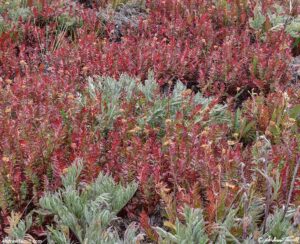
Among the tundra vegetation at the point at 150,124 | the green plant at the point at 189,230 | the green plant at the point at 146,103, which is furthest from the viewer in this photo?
the green plant at the point at 146,103

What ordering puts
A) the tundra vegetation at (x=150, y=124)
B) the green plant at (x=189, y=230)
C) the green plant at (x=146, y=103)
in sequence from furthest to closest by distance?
the green plant at (x=146, y=103)
the tundra vegetation at (x=150, y=124)
the green plant at (x=189, y=230)

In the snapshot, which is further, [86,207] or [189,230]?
[86,207]

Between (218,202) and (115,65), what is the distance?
2.32 m

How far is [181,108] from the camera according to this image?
4164 millimetres

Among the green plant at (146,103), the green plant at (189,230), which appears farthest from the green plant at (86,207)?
the green plant at (146,103)

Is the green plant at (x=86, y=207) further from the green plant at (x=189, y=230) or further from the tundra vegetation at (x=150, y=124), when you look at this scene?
the green plant at (x=189, y=230)

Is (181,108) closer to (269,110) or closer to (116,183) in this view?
(269,110)

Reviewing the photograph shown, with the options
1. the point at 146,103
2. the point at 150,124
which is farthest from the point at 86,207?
the point at 146,103

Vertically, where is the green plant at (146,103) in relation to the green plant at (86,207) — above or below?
above

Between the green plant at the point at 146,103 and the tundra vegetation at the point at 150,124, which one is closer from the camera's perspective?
the tundra vegetation at the point at 150,124

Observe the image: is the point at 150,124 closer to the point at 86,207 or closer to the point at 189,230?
the point at 86,207

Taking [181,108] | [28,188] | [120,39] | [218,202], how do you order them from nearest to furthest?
1. [218,202]
2. [28,188]
3. [181,108]
4. [120,39]

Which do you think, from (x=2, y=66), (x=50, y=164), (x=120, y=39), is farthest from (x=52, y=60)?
(x=50, y=164)

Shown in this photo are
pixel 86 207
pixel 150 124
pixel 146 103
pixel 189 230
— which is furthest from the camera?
pixel 146 103
